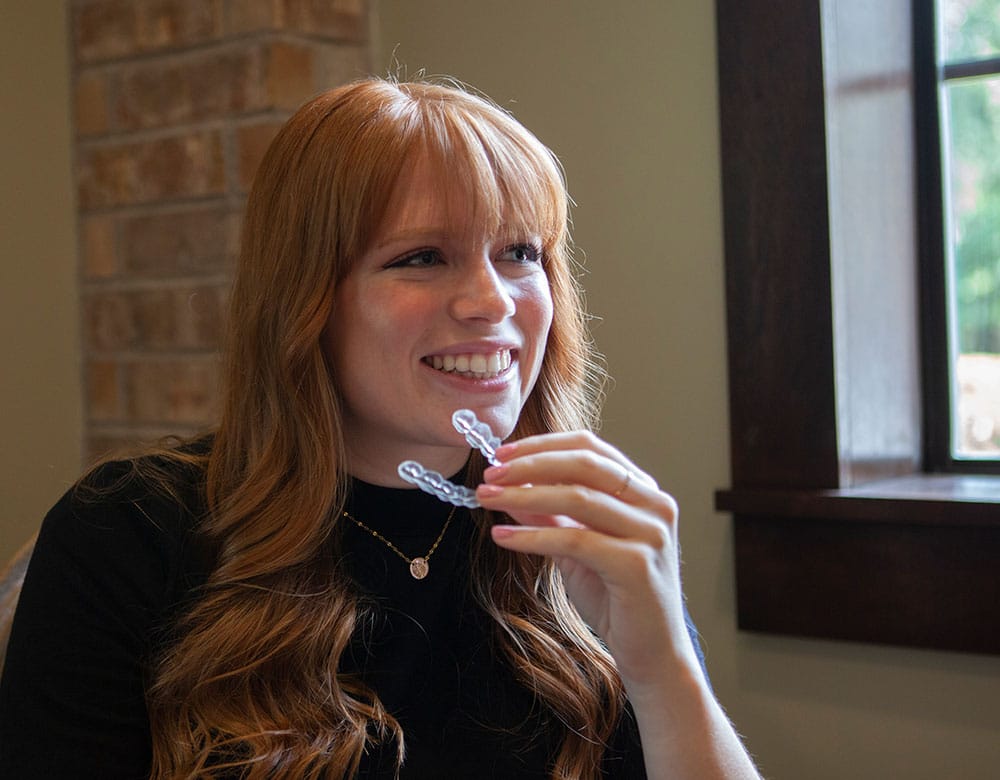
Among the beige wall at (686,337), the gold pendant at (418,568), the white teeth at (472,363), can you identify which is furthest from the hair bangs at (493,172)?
the beige wall at (686,337)

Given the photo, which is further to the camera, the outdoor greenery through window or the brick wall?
the brick wall

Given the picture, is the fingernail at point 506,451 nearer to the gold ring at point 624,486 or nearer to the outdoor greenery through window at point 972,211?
the gold ring at point 624,486

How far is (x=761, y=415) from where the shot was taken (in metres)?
1.59

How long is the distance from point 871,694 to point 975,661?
14 cm

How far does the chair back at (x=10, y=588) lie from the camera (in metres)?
1.26

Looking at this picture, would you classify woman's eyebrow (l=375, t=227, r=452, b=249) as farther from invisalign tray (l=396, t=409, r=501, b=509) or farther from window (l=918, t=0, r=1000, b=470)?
window (l=918, t=0, r=1000, b=470)

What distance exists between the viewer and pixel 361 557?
1.23m

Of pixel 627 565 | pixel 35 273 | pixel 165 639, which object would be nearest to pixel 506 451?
pixel 627 565

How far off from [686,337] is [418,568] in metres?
0.62

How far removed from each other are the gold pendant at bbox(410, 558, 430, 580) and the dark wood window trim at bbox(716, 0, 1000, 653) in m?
0.53

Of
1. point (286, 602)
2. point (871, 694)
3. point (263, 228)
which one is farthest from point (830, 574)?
point (263, 228)

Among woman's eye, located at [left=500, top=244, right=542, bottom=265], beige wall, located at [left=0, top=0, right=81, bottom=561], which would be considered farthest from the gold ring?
beige wall, located at [left=0, top=0, right=81, bottom=561]

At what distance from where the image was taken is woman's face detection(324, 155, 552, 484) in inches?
44.1

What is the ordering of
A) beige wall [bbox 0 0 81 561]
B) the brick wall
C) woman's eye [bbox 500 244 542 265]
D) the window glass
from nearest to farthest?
woman's eye [bbox 500 244 542 265] → the window glass → the brick wall → beige wall [bbox 0 0 81 561]
